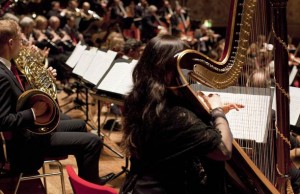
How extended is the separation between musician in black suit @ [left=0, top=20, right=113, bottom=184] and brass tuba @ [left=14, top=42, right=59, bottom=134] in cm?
3

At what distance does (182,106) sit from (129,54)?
3.36m

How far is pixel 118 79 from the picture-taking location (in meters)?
3.96

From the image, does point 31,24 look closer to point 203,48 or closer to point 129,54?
point 129,54

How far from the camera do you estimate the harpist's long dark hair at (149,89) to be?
1904 millimetres

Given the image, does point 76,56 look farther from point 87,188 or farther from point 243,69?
point 87,188

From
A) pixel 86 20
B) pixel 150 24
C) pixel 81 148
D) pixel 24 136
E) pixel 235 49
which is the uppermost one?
pixel 86 20

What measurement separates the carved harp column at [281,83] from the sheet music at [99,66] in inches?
92.6

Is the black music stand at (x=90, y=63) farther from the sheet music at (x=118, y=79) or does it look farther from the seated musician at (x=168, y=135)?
the seated musician at (x=168, y=135)

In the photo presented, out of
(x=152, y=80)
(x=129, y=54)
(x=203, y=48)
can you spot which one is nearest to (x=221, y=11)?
(x=203, y=48)

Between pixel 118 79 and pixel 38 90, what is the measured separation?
1.22 meters

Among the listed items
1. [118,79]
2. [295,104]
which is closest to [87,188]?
[295,104]

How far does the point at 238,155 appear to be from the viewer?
212cm

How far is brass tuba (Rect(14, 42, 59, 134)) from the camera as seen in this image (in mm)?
2830

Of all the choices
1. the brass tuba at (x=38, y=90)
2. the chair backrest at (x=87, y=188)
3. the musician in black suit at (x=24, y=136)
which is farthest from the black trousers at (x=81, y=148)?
the chair backrest at (x=87, y=188)
